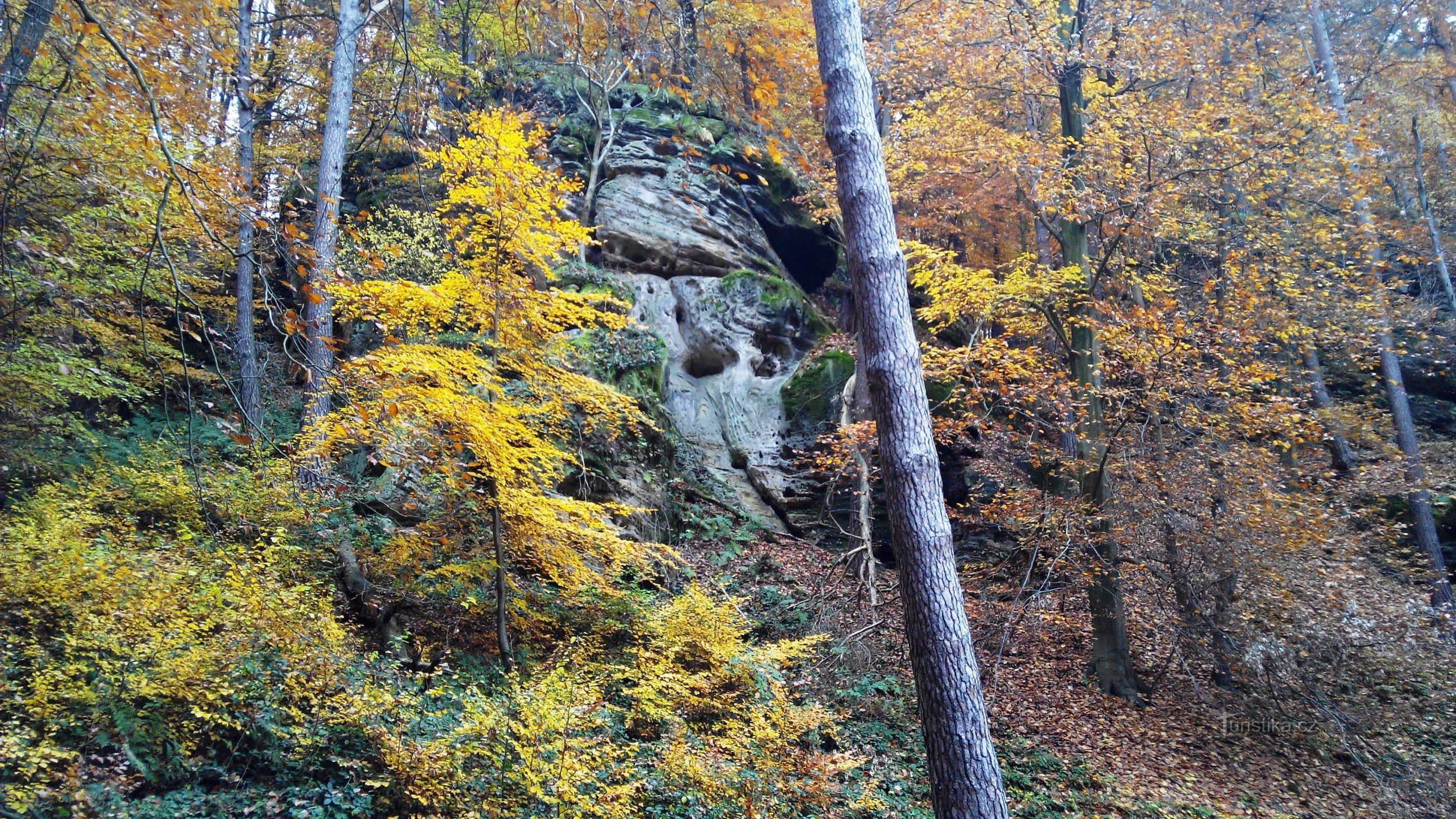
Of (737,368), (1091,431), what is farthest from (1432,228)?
(737,368)

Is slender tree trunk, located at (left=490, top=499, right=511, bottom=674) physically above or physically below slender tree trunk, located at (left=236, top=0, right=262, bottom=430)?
below

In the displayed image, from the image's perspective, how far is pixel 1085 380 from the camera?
9.73 meters

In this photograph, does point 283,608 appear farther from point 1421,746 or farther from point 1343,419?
point 1343,419

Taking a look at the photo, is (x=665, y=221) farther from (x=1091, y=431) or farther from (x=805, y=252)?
(x=1091, y=431)

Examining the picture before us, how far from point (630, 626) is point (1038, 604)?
614 cm

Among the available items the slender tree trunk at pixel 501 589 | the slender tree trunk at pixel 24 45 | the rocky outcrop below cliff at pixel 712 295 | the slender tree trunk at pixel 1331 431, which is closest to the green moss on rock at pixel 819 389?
the rocky outcrop below cliff at pixel 712 295

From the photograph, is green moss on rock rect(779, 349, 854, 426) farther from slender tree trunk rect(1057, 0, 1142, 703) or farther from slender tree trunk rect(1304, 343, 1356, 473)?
slender tree trunk rect(1304, 343, 1356, 473)

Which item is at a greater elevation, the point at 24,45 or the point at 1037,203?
the point at 1037,203

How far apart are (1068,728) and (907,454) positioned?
250 inches

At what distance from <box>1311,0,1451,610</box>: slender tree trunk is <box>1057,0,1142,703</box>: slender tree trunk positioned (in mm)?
4195

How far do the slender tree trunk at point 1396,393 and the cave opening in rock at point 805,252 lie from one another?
35.4ft

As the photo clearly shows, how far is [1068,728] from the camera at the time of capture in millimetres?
8438

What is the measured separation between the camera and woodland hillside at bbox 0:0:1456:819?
447 centimetres

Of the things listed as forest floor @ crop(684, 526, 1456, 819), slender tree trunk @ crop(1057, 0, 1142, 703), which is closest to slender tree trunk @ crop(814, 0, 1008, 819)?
forest floor @ crop(684, 526, 1456, 819)
